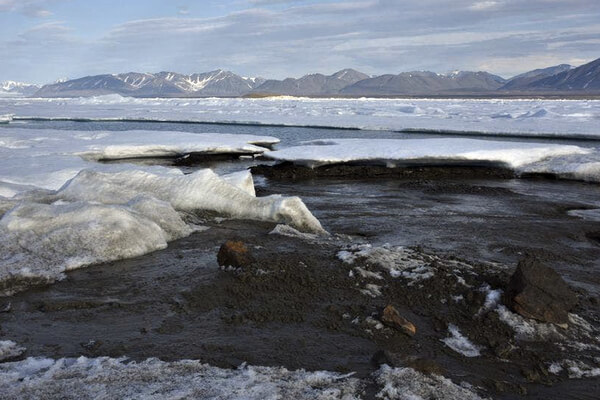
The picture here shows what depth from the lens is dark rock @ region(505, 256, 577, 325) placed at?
14.4 ft

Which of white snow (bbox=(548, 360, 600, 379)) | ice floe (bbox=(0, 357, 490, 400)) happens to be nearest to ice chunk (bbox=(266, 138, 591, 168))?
white snow (bbox=(548, 360, 600, 379))

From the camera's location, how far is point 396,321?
4.24m

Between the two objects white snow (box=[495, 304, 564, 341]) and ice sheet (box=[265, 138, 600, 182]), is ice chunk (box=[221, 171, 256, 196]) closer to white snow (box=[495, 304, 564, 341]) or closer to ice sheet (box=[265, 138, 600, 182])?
ice sheet (box=[265, 138, 600, 182])

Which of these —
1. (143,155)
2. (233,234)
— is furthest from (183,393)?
(143,155)

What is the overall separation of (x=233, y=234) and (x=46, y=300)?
2537mm

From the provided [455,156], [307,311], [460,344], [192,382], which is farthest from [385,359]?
[455,156]

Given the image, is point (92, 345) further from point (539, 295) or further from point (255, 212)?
point (255, 212)

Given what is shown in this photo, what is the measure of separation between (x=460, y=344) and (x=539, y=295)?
2.93 ft

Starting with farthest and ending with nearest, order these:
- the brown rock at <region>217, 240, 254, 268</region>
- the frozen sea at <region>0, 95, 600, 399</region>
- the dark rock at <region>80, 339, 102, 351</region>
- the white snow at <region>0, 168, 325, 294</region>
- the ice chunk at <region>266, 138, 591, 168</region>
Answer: the ice chunk at <region>266, 138, 591, 168</region> → the white snow at <region>0, 168, 325, 294</region> → the brown rock at <region>217, 240, 254, 268</region> → the dark rock at <region>80, 339, 102, 351</region> → the frozen sea at <region>0, 95, 600, 399</region>

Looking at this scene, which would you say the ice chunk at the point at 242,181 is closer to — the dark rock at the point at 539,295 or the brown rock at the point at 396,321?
the brown rock at the point at 396,321

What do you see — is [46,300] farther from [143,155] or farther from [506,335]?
[143,155]

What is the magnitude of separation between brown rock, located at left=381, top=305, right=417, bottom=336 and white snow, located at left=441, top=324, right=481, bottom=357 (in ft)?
0.83

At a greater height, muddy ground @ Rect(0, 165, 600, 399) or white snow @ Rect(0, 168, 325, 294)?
white snow @ Rect(0, 168, 325, 294)

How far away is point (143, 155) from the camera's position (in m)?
16.6
